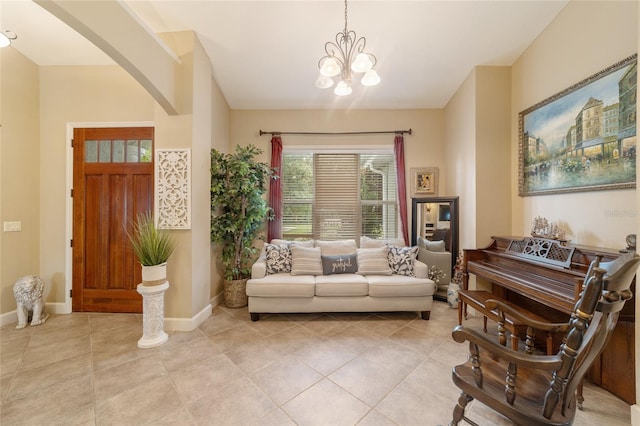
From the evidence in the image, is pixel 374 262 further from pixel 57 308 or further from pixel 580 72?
pixel 57 308

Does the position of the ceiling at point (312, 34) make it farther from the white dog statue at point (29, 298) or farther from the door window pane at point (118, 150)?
the white dog statue at point (29, 298)

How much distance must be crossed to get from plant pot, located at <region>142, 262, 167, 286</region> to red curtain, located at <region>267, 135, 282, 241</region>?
5.62 ft

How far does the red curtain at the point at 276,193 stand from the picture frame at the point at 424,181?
7.40ft

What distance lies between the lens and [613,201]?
1976 mm

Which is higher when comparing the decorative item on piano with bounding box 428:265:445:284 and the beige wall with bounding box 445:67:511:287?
the beige wall with bounding box 445:67:511:287

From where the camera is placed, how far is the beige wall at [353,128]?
4.05 metres

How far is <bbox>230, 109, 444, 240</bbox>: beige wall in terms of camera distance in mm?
4051

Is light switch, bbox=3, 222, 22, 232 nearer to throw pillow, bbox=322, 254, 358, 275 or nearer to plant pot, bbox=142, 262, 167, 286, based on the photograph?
plant pot, bbox=142, 262, 167, 286

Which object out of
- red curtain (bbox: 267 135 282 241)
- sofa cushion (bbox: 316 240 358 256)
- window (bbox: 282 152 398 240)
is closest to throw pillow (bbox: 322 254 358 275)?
sofa cushion (bbox: 316 240 358 256)

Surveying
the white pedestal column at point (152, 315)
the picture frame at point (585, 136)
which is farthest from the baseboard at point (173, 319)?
the picture frame at point (585, 136)

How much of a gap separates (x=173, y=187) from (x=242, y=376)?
2056mm

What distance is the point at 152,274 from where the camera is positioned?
238cm

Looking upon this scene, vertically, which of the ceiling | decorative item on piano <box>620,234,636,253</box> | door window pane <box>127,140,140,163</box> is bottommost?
decorative item on piano <box>620,234,636,253</box>

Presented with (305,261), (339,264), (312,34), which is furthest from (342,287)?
(312,34)
